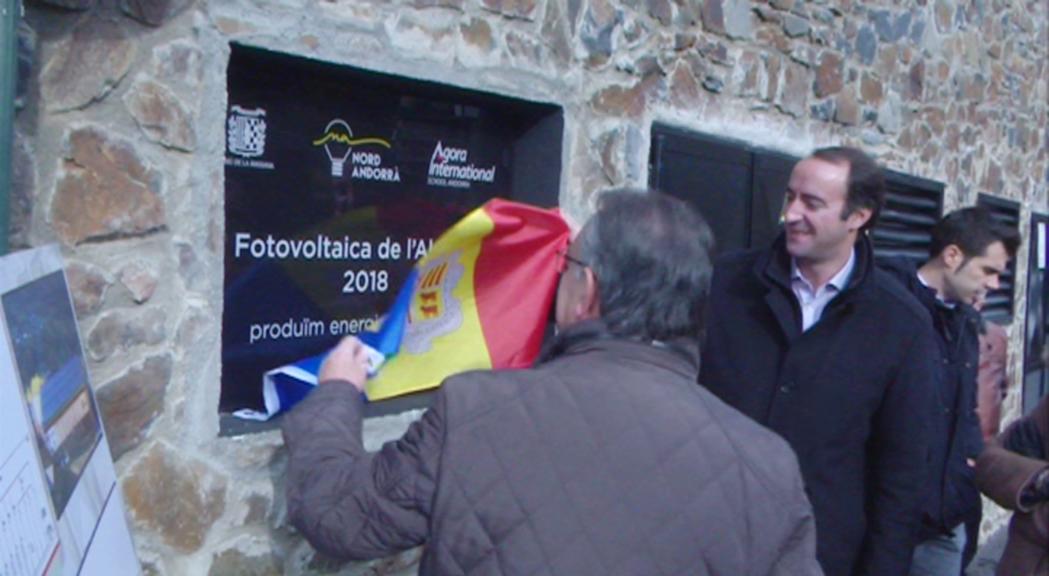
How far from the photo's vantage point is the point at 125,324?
8.31ft

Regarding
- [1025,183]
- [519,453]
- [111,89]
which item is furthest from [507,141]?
[1025,183]

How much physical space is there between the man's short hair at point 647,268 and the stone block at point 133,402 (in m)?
1.14

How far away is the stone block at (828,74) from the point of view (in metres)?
5.25

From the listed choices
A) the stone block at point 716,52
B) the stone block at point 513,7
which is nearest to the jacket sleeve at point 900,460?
the stone block at point 513,7

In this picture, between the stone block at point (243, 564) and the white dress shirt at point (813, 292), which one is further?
the white dress shirt at point (813, 292)

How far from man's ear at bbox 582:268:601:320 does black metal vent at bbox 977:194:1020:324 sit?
6.25 m

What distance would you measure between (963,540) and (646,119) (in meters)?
1.81

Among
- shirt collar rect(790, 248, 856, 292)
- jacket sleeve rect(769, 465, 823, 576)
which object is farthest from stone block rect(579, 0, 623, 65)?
jacket sleeve rect(769, 465, 823, 576)

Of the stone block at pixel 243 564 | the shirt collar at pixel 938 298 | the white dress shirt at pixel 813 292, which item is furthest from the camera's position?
the shirt collar at pixel 938 298

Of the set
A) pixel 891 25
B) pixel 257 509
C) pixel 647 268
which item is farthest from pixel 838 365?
pixel 891 25

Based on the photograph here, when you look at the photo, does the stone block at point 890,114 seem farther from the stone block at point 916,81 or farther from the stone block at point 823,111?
the stone block at point 823,111

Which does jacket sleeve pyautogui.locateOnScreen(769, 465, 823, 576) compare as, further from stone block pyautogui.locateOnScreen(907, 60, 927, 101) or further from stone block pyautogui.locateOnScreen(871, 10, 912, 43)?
stone block pyautogui.locateOnScreen(907, 60, 927, 101)

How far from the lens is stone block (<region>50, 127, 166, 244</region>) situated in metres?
2.39

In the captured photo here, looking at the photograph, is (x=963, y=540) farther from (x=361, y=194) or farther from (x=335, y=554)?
(x=335, y=554)
